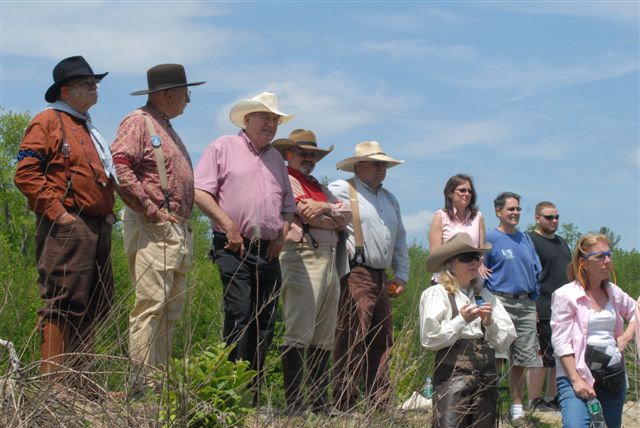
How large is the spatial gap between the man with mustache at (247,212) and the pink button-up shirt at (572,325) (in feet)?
5.87

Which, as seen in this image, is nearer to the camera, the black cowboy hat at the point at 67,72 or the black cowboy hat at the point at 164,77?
the black cowboy hat at the point at 67,72

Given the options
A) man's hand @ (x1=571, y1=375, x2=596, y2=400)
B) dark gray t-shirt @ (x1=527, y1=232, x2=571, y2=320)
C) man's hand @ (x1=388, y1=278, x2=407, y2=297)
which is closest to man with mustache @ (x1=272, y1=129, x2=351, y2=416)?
man's hand @ (x1=388, y1=278, x2=407, y2=297)

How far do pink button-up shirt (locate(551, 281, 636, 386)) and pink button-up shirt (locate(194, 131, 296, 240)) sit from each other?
6.19 ft

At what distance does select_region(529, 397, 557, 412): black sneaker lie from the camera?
923 centimetres

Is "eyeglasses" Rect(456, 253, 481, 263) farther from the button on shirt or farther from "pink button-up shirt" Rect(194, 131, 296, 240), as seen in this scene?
the button on shirt

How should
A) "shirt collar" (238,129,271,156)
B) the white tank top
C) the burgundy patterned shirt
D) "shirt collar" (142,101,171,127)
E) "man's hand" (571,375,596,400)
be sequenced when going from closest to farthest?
the burgundy patterned shirt → "man's hand" (571,375,596,400) → the white tank top → "shirt collar" (142,101,171,127) → "shirt collar" (238,129,271,156)

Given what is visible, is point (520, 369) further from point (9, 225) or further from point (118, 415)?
point (9, 225)

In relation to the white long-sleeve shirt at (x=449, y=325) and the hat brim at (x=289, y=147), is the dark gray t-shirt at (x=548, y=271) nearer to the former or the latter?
the hat brim at (x=289, y=147)

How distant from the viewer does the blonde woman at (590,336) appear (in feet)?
22.0

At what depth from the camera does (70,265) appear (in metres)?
6.04

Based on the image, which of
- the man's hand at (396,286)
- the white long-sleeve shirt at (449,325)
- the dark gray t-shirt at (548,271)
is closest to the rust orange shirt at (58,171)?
the white long-sleeve shirt at (449,325)

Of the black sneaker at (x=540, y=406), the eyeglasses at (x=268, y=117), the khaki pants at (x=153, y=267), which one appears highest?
the eyeglasses at (x=268, y=117)

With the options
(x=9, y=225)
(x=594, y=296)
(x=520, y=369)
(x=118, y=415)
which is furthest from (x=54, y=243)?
(x=9, y=225)

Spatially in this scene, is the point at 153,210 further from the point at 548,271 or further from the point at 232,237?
the point at 548,271
